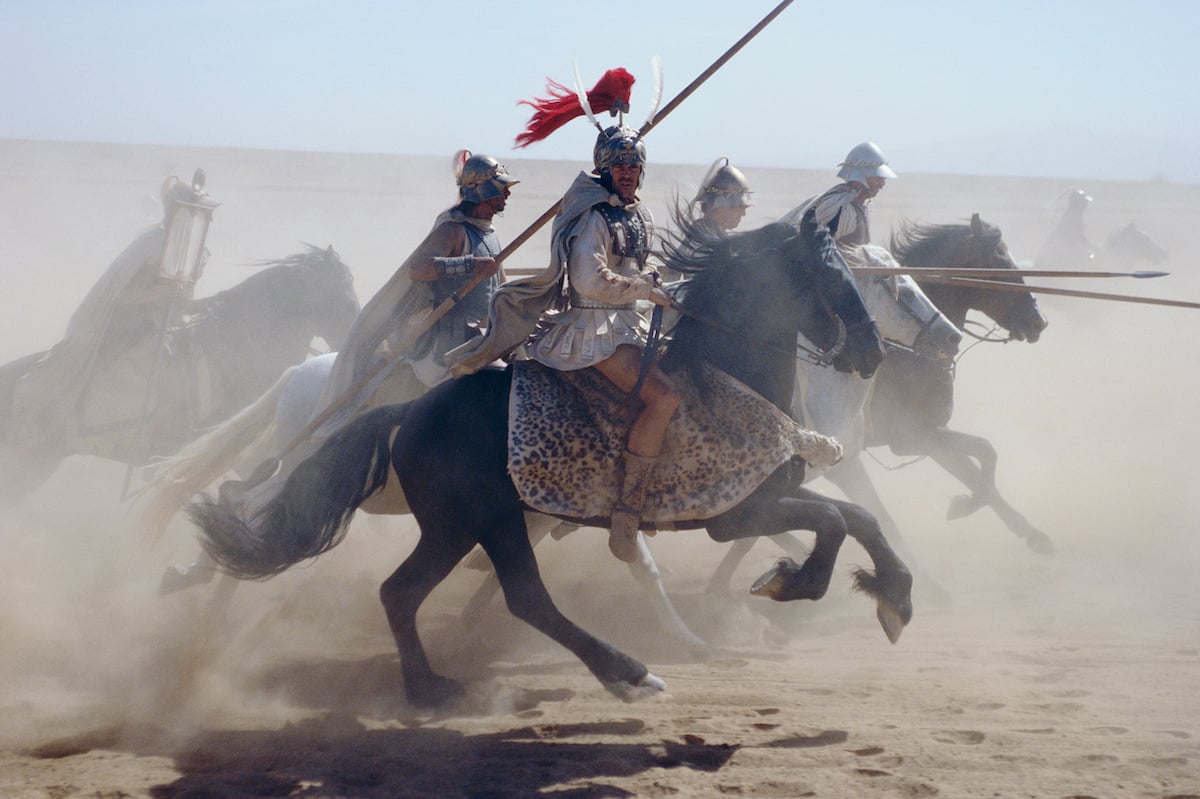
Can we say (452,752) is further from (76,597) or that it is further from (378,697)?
(76,597)

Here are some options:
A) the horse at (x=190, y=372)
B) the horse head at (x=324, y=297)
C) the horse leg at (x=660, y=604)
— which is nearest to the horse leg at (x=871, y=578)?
the horse leg at (x=660, y=604)

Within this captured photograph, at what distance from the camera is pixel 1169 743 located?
4766 mm

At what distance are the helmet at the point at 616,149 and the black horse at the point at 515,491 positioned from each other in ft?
1.99

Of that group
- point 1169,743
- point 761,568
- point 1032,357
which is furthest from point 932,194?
point 1169,743

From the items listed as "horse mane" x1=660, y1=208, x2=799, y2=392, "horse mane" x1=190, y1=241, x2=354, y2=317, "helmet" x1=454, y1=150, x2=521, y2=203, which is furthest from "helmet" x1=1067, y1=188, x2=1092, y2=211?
"horse mane" x1=660, y1=208, x2=799, y2=392

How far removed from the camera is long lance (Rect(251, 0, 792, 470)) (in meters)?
5.82

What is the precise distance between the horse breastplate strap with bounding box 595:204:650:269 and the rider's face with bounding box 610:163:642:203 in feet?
0.23

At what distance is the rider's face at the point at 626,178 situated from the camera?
5.06 meters

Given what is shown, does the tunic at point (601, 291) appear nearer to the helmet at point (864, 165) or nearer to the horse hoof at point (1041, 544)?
the helmet at point (864, 165)

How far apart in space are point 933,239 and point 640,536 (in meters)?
2.91

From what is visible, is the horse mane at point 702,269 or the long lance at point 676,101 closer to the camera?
the horse mane at point 702,269

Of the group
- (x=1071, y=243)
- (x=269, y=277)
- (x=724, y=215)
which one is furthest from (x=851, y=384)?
(x=1071, y=243)

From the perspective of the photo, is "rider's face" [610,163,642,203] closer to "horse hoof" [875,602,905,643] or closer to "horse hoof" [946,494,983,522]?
"horse hoof" [875,602,905,643]

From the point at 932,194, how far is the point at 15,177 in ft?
126
